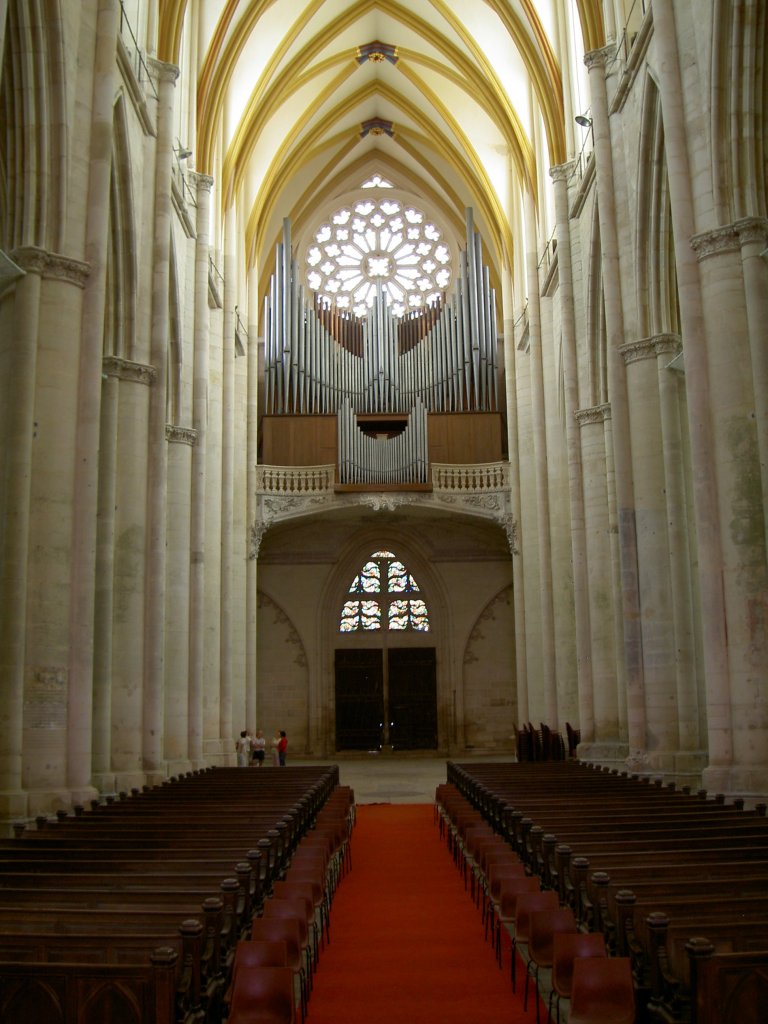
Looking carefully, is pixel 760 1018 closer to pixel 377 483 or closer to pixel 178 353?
pixel 178 353

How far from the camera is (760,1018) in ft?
Result: 14.9

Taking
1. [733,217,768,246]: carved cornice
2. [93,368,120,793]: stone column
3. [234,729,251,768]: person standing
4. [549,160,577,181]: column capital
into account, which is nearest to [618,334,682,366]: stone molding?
[733,217,768,246]: carved cornice

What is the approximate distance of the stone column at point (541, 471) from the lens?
24.8 metres

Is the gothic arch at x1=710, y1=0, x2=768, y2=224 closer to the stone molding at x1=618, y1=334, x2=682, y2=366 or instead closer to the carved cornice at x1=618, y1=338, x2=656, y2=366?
the stone molding at x1=618, y1=334, x2=682, y2=366

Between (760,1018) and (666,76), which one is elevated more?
(666,76)

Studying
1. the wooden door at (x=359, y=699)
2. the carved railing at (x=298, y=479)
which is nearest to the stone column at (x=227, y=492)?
the carved railing at (x=298, y=479)

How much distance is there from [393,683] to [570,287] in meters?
15.3

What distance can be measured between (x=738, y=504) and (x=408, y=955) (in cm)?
680

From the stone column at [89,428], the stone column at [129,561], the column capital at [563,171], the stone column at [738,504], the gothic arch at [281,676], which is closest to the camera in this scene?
the stone column at [738,504]

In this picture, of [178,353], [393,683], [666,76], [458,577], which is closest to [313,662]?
[393,683]

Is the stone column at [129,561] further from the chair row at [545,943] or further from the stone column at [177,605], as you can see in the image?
the chair row at [545,943]

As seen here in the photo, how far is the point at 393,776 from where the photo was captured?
85.4 ft

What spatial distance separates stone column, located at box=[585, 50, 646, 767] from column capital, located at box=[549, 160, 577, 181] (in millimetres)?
3938

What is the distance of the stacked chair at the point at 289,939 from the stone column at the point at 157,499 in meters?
5.60
